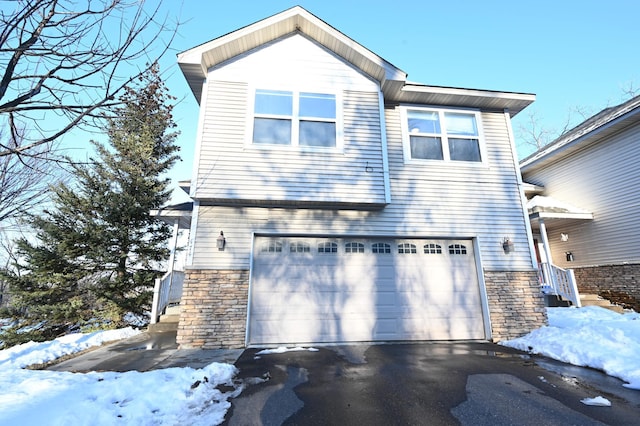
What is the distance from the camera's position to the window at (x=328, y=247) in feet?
21.2

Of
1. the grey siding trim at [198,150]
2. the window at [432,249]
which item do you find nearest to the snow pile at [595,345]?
the window at [432,249]

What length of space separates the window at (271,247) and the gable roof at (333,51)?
4180 mm

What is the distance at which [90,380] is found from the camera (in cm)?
365

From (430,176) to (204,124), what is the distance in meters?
5.37

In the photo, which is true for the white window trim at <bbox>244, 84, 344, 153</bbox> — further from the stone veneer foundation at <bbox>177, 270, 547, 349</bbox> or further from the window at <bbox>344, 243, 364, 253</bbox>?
the stone veneer foundation at <bbox>177, 270, 547, 349</bbox>

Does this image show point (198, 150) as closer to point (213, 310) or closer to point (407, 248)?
point (213, 310)

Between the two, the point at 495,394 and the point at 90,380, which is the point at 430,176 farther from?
the point at 90,380

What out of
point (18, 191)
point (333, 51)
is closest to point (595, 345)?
point (333, 51)

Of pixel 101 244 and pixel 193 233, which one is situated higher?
pixel 101 244

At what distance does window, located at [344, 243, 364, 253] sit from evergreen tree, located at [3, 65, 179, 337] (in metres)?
6.66

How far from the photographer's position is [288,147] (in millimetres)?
6422

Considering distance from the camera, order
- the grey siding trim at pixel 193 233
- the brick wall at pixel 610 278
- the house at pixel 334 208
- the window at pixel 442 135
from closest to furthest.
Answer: the grey siding trim at pixel 193 233
the house at pixel 334 208
the window at pixel 442 135
the brick wall at pixel 610 278

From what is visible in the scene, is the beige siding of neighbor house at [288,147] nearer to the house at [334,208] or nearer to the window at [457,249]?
the house at [334,208]

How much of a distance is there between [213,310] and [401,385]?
12.3ft
